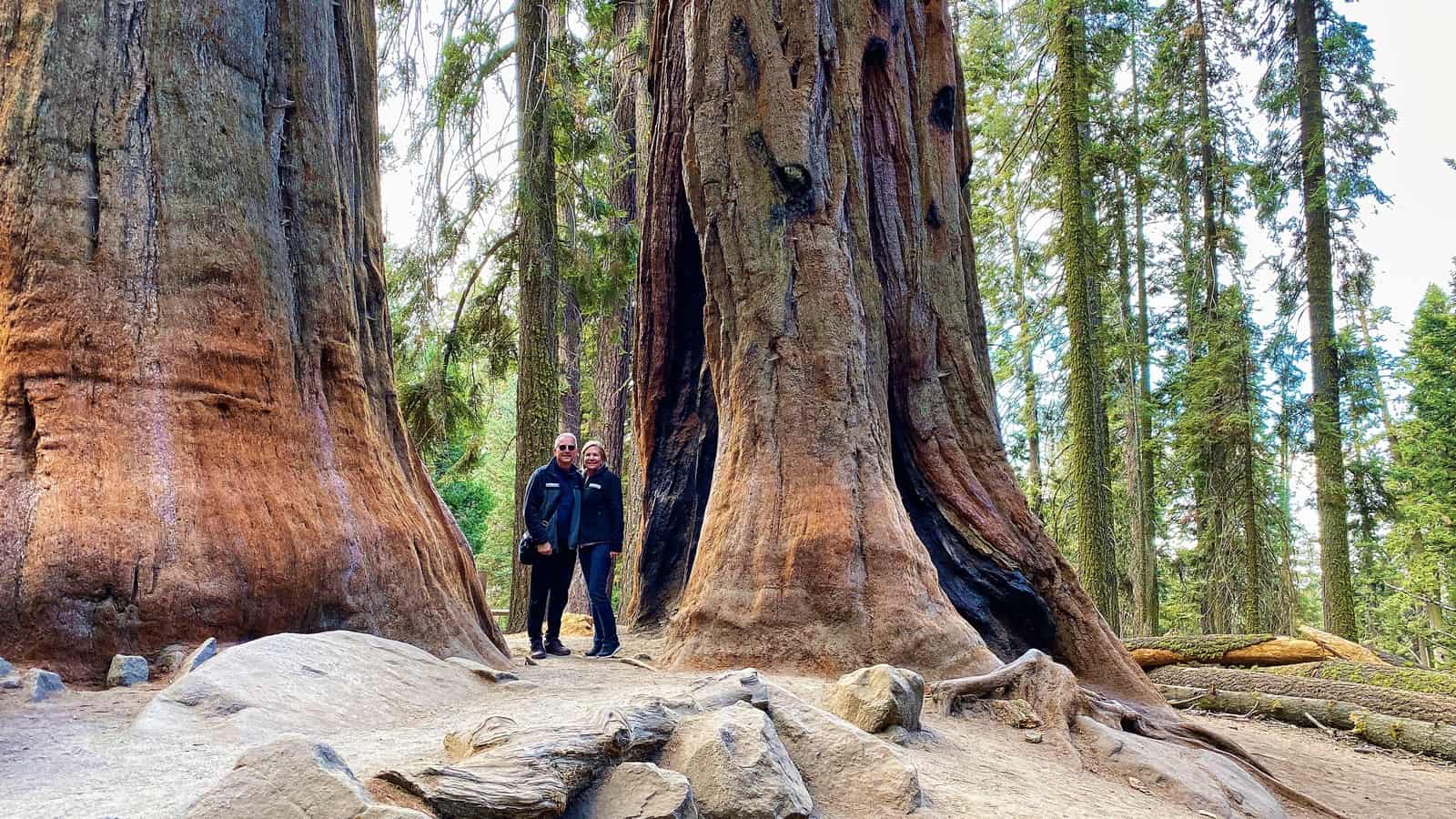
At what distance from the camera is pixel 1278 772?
732 centimetres

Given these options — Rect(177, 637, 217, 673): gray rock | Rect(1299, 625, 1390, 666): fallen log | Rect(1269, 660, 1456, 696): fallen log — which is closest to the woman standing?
Rect(177, 637, 217, 673): gray rock

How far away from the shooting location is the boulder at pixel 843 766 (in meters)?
3.61

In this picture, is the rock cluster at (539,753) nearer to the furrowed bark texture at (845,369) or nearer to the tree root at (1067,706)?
the tree root at (1067,706)

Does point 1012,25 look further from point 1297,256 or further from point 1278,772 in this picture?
point 1278,772

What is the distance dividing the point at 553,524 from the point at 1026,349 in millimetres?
13786

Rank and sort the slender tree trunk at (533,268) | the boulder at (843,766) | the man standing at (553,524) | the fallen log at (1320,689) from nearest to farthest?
→ the boulder at (843,766), the man standing at (553,524), the fallen log at (1320,689), the slender tree trunk at (533,268)

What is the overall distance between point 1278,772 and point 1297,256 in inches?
488

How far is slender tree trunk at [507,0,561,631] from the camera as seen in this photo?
11.0 metres

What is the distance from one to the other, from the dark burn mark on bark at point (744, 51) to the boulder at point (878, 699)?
17.0 feet

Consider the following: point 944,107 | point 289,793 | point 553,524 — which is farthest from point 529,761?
point 944,107

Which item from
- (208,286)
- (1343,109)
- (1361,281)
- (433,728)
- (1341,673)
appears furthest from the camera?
(1361,281)

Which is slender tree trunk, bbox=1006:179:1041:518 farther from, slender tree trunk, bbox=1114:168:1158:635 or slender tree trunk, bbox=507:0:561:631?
slender tree trunk, bbox=507:0:561:631

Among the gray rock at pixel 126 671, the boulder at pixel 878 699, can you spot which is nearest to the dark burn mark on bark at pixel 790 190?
the boulder at pixel 878 699

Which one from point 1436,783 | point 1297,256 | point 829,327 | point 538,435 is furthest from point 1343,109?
point 538,435
